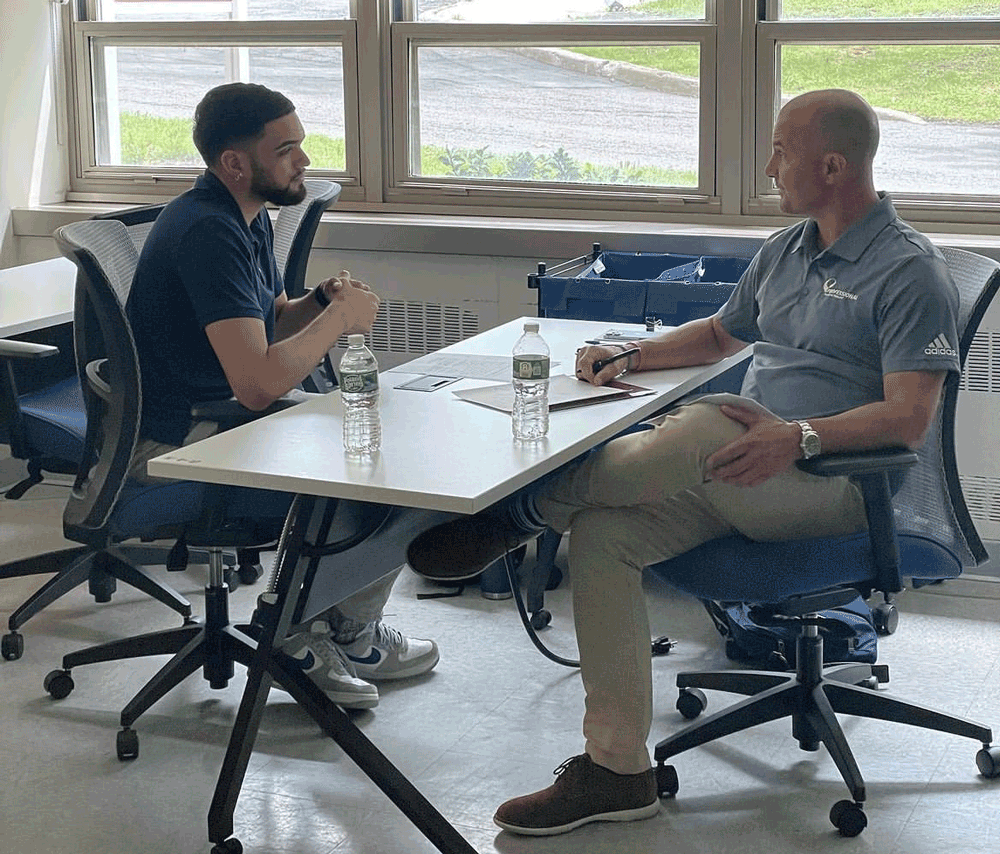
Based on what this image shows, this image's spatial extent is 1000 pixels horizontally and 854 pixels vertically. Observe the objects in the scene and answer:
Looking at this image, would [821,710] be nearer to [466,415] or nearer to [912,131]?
[466,415]

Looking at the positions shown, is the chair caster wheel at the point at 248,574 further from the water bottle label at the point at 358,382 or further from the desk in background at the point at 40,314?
the water bottle label at the point at 358,382

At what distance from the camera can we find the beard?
2857mm

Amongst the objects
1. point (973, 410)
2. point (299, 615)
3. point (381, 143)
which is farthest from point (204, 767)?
point (381, 143)

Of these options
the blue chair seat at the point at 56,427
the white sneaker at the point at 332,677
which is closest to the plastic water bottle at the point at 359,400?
the white sneaker at the point at 332,677

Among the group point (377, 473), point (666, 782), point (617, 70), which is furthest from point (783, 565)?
point (617, 70)

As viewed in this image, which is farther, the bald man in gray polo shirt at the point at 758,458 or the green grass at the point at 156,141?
the green grass at the point at 156,141

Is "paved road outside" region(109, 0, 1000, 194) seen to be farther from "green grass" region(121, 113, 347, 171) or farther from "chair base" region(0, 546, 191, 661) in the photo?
"chair base" region(0, 546, 191, 661)

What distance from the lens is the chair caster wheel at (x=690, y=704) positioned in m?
2.88

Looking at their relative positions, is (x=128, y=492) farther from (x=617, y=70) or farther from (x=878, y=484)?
(x=617, y=70)

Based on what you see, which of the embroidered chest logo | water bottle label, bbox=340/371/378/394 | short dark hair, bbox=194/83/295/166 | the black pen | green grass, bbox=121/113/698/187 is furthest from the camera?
green grass, bbox=121/113/698/187

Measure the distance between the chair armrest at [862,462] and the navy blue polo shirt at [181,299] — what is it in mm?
1076

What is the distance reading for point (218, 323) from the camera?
2588mm

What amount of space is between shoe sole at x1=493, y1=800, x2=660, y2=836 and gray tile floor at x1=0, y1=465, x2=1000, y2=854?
0.02 meters

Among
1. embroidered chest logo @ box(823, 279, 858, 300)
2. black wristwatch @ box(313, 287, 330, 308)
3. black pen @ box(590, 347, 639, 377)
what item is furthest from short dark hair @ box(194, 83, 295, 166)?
embroidered chest logo @ box(823, 279, 858, 300)
